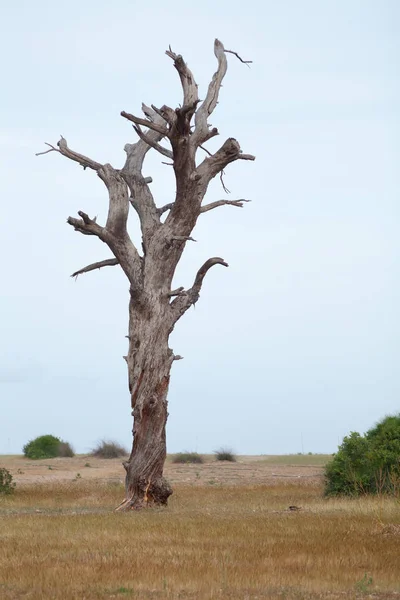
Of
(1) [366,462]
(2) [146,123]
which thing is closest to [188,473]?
(1) [366,462]

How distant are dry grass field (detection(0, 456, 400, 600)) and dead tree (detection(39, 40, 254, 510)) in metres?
1.32

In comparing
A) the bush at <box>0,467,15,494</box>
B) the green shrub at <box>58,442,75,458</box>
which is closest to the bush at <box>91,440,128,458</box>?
the green shrub at <box>58,442,75,458</box>

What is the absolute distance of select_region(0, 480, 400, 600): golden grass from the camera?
10586 millimetres

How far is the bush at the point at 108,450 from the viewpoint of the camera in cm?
5103

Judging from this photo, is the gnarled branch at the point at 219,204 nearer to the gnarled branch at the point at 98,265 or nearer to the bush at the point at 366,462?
the gnarled branch at the point at 98,265

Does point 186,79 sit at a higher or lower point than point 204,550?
higher

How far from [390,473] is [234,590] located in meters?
13.4

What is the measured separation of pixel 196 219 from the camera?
73.6ft

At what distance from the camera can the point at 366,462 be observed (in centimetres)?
2422

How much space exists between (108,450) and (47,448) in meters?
4.04

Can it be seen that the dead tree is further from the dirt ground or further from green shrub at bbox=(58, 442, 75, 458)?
green shrub at bbox=(58, 442, 75, 458)

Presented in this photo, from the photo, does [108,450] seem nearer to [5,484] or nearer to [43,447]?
[43,447]

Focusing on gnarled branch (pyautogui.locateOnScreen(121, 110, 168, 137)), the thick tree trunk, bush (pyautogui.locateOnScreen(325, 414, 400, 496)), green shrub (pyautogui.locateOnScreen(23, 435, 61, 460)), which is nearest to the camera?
gnarled branch (pyautogui.locateOnScreen(121, 110, 168, 137))

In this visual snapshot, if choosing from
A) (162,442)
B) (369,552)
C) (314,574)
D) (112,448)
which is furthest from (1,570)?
(112,448)
